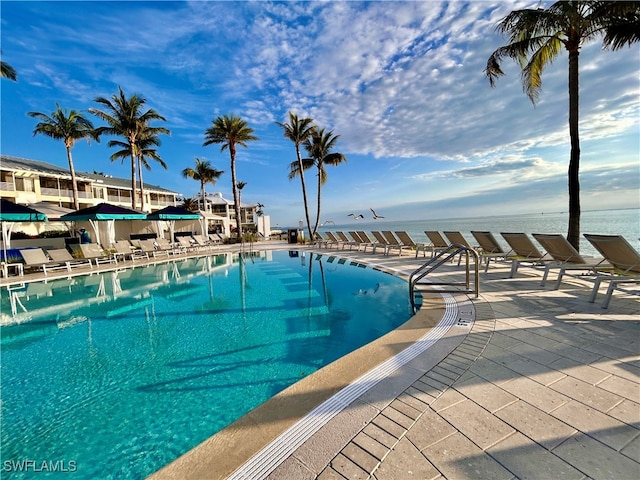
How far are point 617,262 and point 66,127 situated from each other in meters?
28.5

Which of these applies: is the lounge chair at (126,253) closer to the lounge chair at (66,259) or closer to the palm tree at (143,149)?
the lounge chair at (66,259)

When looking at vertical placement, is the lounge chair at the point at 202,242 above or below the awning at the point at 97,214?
below

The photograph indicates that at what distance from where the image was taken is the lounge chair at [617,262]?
417 cm

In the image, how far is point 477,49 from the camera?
9828 millimetres

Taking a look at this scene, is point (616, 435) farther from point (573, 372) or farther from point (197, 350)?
point (197, 350)

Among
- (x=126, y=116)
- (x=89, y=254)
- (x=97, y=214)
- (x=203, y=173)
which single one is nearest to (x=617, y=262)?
(x=97, y=214)

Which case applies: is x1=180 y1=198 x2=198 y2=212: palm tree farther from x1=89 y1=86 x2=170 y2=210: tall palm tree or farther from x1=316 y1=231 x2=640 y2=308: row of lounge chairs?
x1=316 y1=231 x2=640 y2=308: row of lounge chairs

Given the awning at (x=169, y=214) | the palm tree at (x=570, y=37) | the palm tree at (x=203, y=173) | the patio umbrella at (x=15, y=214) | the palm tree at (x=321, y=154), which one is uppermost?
the palm tree at (x=203, y=173)

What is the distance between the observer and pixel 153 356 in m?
4.11

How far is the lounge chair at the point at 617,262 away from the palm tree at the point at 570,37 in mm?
3462

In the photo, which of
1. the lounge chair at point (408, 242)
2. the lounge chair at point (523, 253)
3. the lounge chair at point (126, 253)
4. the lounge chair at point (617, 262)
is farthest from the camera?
the lounge chair at point (126, 253)

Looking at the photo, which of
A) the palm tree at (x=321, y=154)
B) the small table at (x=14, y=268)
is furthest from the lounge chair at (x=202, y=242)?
the small table at (x=14, y=268)

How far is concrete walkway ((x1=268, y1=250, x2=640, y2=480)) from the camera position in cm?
159

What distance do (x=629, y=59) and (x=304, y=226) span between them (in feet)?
63.1
